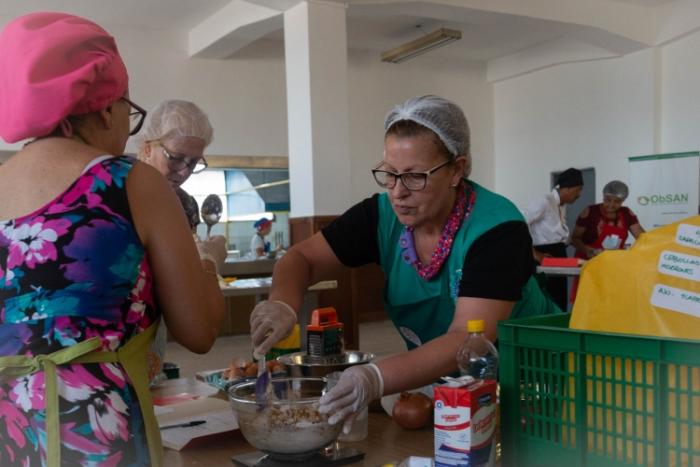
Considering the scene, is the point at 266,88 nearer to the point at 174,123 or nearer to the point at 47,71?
the point at 174,123

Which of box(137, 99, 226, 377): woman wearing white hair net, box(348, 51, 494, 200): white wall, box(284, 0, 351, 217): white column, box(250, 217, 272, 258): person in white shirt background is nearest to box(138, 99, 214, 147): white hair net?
box(137, 99, 226, 377): woman wearing white hair net

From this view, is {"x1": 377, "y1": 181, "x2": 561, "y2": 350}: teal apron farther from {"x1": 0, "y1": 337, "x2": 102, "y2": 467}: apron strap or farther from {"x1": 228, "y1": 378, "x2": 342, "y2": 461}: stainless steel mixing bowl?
{"x1": 0, "y1": 337, "x2": 102, "y2": 467}: apron strap

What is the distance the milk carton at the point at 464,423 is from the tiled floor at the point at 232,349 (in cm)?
459

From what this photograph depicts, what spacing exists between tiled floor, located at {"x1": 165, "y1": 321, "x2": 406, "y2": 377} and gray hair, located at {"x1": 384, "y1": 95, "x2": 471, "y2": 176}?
4176mm

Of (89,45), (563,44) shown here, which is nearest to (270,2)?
(563,44)

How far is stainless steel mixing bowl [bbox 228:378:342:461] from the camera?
1.15 meters

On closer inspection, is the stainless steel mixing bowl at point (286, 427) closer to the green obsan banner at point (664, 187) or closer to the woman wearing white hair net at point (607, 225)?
the woman wearing white hair net at point (607, 225)

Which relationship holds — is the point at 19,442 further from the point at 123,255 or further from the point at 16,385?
the point at 123,255

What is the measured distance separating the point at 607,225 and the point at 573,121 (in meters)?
2.83

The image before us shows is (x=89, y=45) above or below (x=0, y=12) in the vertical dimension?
below

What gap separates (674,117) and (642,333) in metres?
7.99

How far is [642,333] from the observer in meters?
0.98

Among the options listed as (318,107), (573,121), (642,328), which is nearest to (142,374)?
(642,328)

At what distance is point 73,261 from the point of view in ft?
3.11
